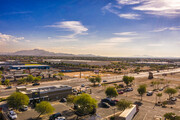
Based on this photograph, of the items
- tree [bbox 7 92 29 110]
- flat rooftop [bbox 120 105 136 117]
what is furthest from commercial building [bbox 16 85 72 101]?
flat rooftop [bbox 120 105 136 117]

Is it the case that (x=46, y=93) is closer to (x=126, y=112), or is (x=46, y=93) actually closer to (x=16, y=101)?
(x=16, y=101)

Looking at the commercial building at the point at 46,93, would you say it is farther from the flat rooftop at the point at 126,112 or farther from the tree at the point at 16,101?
the flat rooftop at the point at 126,112

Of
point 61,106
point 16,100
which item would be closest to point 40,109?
point 16,100

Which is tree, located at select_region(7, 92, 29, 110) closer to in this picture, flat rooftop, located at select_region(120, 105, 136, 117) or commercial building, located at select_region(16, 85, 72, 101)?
commercial building, located at select_region(16, 85, 72, 101)

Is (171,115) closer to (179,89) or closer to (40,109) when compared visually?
(40,109)

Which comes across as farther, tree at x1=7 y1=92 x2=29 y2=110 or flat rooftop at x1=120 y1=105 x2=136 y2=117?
tree at x1=7 y1=92 x2=29 y2=110

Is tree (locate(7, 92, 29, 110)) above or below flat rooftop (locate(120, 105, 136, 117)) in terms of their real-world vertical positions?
above

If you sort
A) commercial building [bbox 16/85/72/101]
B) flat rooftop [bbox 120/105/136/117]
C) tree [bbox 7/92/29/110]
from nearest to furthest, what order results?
1. flat rooftop [bbox 120/105/136/117]
2. tree [bbox 7/92/29/110]
3. commercial building [bbox 16/85/72/101]

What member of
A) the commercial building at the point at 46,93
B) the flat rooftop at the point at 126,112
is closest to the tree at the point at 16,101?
the commercial building at the point at 46,93

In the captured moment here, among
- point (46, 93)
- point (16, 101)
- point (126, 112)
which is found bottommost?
point (126, 112)

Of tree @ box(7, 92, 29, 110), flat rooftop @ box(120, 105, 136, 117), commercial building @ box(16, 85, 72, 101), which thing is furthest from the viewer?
commercial building @ box(16, 85, 72, 101)

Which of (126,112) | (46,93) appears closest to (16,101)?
(46,93)

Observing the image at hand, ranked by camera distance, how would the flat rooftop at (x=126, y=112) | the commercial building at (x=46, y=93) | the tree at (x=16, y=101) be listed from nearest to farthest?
the flat rooftop at (x=126, y=112), the tree at (x=16, y=101), the commercial building at (x=46, y=93)
